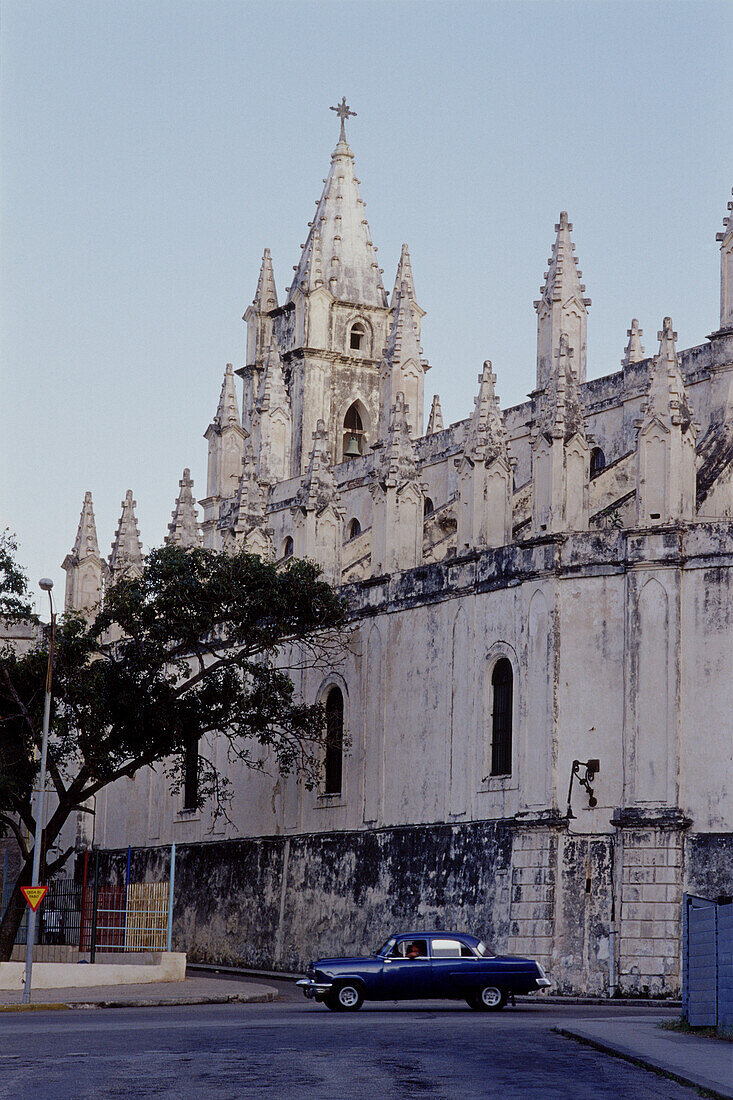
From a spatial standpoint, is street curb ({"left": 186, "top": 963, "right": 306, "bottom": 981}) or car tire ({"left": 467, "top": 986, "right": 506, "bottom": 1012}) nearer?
car tire ({"left": 467, "top": 986, "right": 506, "bottom": 1012})

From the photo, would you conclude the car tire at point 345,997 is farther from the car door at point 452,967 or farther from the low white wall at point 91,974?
the low white wall at point 91,974

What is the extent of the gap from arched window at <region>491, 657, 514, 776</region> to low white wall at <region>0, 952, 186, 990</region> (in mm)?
7427

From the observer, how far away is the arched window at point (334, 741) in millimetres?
40781

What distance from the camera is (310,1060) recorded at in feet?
56.3

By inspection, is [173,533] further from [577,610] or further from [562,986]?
[562,986]

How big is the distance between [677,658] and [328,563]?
1212 cm

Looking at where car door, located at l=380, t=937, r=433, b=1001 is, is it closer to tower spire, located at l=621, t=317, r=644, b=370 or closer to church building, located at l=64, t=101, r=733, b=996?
church building, located at l=64, t=101, r=733, b=996

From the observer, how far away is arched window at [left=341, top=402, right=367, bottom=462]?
193 feet

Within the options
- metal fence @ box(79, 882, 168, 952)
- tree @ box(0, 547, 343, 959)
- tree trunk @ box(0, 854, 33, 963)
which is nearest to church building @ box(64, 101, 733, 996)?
tree @ box(0, 547, 343, 959)

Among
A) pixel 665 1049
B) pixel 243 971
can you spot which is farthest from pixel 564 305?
pixel 665 1049

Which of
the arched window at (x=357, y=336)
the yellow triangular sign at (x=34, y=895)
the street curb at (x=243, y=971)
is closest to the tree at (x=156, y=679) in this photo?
the street curb at (x=243, y=971)

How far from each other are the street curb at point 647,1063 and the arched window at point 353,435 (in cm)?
3853

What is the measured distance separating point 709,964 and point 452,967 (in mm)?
5877

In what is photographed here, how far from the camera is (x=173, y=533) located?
50.8 m
